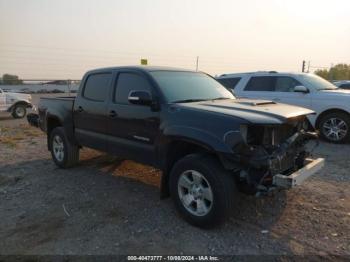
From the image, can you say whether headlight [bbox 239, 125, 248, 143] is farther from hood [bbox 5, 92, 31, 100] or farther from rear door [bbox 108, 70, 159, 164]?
hood [bbox 5, 92, 31, 100]

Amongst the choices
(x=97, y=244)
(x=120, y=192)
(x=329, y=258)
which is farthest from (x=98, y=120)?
(x=329, y=258)

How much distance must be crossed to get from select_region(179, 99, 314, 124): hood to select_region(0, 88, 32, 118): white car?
14.5 meters

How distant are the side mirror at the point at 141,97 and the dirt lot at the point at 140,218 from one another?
1418 millimetres

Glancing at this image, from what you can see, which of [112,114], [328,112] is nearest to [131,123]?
[112,114]

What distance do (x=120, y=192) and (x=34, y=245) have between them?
1.82 meters

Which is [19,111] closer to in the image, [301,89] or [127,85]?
[301,89]

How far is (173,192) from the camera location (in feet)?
15.3

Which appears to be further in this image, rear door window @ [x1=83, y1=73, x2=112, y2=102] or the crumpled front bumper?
rear door window @ [x1=83, y1=73, x2=112, y2=102]

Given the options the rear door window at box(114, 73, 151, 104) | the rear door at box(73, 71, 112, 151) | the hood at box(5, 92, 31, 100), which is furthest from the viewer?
the hood at box(5, 92, 31, 100)

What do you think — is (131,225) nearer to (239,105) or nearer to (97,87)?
(239,105)

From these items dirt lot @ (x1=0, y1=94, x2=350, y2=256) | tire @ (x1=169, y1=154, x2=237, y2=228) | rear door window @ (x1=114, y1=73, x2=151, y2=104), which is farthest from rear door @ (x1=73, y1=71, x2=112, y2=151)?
tire @ (x1=169, y1=154, x2=237, y2=228)

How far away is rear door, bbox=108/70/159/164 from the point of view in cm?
505

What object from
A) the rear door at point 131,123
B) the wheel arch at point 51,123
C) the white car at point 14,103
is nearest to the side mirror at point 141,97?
the rear door at point 131,123

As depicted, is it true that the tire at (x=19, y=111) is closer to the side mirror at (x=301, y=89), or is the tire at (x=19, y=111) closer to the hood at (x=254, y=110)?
the side mirror at (x=301, y=89)
